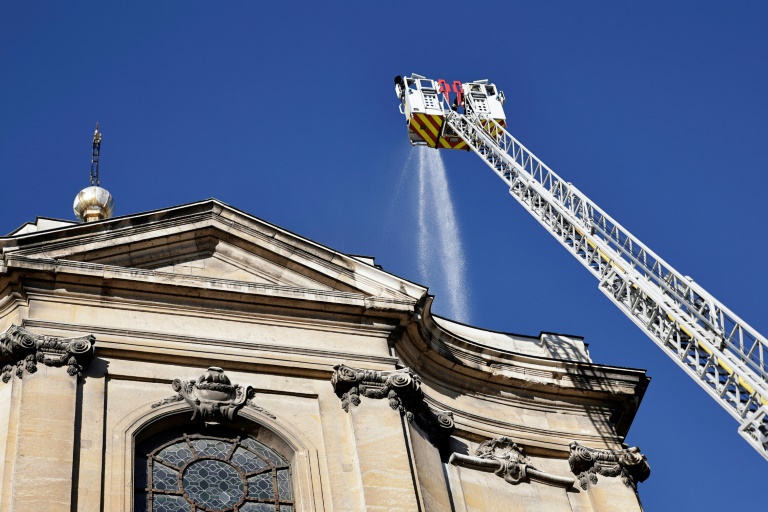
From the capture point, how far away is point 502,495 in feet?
99.5

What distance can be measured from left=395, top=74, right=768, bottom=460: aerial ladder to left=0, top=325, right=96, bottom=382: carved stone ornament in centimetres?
1040

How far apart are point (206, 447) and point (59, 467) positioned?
317 centimetres

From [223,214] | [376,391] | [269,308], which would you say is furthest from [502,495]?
[223,214]

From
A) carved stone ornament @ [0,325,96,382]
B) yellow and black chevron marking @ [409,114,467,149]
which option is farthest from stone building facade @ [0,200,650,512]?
yellow and black chevron marking @ [409,114,467,149]

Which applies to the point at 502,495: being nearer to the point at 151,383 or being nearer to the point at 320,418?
the point at 320,418

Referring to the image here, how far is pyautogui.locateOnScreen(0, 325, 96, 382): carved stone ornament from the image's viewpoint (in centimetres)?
2738

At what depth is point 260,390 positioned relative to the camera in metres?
28.8

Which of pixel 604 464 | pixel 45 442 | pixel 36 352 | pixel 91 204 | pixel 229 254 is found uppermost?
pixel 91 204

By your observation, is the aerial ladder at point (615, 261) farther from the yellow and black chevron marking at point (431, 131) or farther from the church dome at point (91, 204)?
the church dome at point (91, 204)

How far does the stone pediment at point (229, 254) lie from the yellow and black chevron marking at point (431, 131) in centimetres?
1444

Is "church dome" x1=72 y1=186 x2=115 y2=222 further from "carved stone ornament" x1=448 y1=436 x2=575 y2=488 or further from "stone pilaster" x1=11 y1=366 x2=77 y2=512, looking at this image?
"carved stone ornament" x1=448 y1=436 x2=575 y2=488

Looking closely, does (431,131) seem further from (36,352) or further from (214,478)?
(36,352)

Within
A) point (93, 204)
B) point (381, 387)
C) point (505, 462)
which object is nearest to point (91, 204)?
point (93, 204)

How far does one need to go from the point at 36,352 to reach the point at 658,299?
11.2 meters
